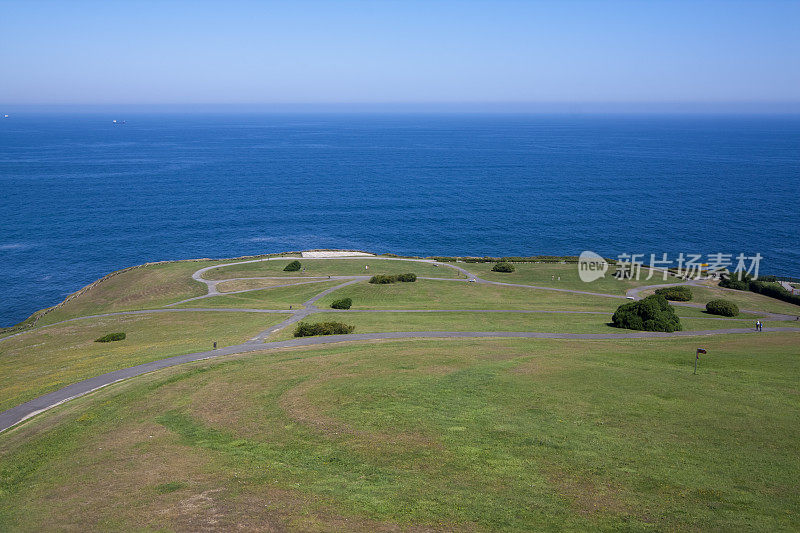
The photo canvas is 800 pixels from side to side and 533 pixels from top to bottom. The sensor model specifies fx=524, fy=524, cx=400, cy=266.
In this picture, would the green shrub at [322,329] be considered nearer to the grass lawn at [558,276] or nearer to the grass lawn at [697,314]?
the grass lawn at [558,276]

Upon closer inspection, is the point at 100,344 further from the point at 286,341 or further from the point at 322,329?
the point at 322,329

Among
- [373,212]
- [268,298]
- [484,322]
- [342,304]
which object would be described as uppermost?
[484,322]

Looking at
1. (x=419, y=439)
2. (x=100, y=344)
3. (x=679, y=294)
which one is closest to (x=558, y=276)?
(x=679, y=294)

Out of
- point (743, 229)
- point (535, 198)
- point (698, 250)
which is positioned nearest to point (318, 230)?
point (535, 198)

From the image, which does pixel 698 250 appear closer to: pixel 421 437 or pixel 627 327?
pixel 627 327

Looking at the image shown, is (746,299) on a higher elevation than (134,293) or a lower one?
higher

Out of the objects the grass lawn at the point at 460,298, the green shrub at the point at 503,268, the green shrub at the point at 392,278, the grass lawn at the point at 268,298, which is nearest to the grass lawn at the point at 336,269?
the green shrub at the point at 503,268

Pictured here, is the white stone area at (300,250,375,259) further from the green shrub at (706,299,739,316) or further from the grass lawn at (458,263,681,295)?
the green shrub at (706,299,739,316)
